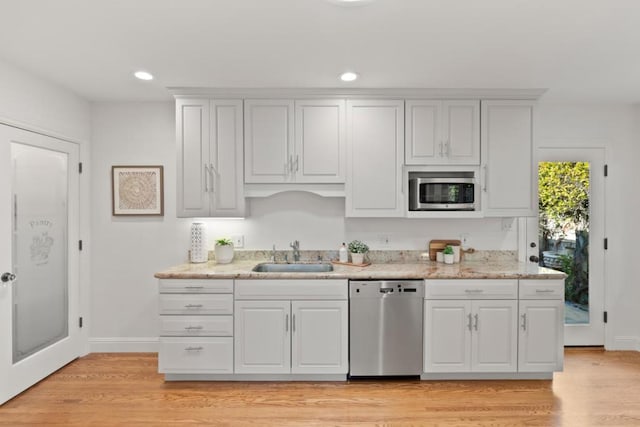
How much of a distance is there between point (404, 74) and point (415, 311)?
1834 millimetres

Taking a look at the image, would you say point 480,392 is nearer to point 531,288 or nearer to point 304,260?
point 531,288

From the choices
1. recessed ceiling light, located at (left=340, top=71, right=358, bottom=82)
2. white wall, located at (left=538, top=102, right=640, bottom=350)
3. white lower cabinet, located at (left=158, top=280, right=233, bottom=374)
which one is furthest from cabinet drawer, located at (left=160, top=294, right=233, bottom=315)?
white wall, located at (left=538, top=102, right=640, bottom=350)

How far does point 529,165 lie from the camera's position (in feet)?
11.1

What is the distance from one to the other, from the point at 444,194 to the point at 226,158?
1919mm

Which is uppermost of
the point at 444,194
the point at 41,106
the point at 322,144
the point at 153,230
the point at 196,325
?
the point at 41,106

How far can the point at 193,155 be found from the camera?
3355 mm

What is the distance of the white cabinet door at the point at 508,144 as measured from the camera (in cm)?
337

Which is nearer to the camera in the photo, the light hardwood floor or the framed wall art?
the light hardwood floor

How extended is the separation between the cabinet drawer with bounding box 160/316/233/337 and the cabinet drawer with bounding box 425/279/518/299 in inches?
62.8

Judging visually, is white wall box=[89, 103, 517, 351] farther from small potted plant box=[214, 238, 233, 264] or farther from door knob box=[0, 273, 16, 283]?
door knob box=[0, 273, 16, 283]

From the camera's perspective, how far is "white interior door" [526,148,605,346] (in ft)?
12.4

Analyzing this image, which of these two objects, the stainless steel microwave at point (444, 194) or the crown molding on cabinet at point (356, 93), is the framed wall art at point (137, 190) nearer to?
the crown molding on cabinet at point (356, 93)

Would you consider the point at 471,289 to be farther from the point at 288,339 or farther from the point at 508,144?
the point at 288,339

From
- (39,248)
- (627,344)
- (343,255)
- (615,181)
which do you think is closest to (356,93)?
(343,255)
